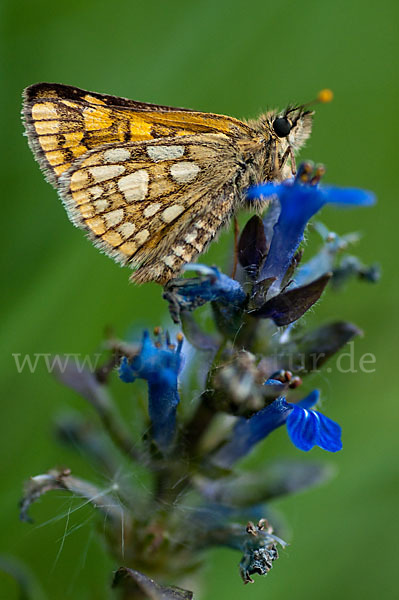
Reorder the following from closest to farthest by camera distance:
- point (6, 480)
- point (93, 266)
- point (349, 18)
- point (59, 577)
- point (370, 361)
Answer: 1. point (59, 577)
2. point (6, 480)
3. point (93, 266)
4. point (370, 361)
5. point (349, 18)

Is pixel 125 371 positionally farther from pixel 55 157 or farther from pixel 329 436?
pixel 55 157

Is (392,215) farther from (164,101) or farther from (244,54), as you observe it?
(164,101)

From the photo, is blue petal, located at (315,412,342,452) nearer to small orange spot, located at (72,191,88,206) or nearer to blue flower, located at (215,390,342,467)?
blue flower, located at (215,390,342,467)

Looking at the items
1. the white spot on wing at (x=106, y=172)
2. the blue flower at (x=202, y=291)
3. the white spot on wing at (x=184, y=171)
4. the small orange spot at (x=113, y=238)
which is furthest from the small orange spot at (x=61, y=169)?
the blue flower at (x=202, y=291)

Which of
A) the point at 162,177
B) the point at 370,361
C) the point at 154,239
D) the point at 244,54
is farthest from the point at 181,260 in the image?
the point at 244,54

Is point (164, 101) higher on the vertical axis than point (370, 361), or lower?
higher

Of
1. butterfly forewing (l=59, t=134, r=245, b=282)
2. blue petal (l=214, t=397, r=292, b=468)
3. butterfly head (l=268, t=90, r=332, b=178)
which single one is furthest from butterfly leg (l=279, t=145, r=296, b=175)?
blue petal (l=214, t=397, r=292, b=468)

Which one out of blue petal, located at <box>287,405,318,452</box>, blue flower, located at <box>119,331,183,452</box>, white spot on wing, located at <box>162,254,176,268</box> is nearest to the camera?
blue petal, located at <box>287,405,318,452</box>

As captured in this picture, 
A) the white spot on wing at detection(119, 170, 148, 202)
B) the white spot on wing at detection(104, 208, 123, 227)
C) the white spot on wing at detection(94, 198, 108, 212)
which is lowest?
the white spot on wing at detection(104, 208, 123, 227)
